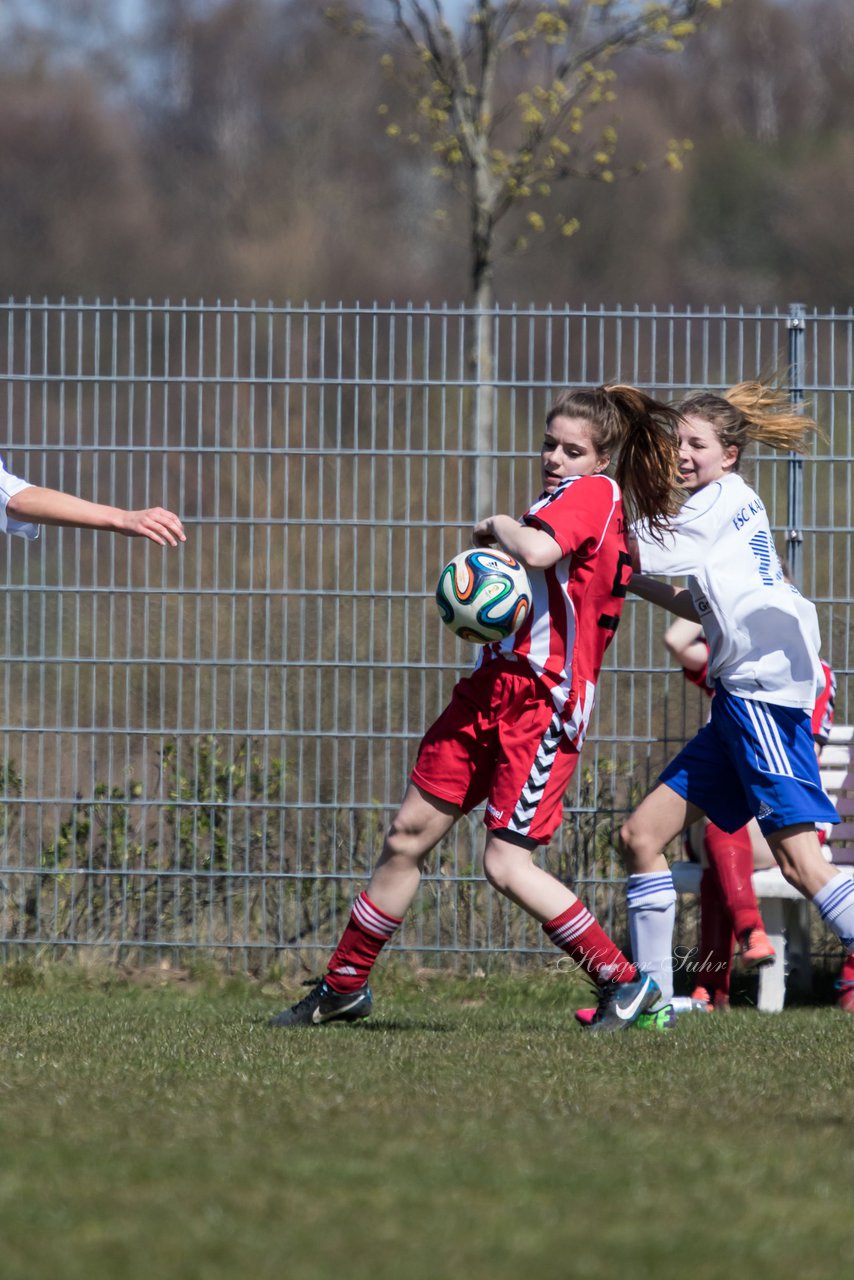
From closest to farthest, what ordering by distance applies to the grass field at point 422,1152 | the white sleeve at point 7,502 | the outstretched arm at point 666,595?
the grass field at point 422,1152
the white sleeve at point 7,502
the outstretched arm at point 666,595

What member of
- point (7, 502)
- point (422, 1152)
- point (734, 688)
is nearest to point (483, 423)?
point (734, 688)

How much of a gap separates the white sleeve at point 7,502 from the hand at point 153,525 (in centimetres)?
41

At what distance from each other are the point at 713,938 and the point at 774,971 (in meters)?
0.27

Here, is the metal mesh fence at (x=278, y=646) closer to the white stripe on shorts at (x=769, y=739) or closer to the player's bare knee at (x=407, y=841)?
the white stripe on shorts at (x=769, y=739)

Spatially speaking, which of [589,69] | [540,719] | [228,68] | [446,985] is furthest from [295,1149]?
[228,68]

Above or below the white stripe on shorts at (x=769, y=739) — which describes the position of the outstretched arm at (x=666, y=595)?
above

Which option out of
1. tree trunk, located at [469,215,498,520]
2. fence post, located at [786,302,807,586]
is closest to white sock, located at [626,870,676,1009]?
fence post, located at [786,302,807,586]

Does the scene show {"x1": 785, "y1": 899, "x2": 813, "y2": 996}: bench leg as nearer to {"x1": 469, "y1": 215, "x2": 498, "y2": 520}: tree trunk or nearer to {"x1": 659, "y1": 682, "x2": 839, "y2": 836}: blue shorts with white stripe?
{"x1": 659, "y1": 682, "x2": 839, "y2": 836}: blue shorts with white stripe

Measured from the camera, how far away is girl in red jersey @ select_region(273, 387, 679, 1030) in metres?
5.50

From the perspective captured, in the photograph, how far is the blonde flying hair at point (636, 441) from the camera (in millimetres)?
5766

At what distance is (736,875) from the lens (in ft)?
22.1

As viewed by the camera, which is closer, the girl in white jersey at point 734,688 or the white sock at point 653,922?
the girl in white jersey at point 734,688

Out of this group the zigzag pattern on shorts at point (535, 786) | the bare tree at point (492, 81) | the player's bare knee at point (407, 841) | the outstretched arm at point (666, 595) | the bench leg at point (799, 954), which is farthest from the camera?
the bare tree at point (492, 81)

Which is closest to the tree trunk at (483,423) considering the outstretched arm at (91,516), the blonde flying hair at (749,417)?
the blonde flying hair at (749,417)
